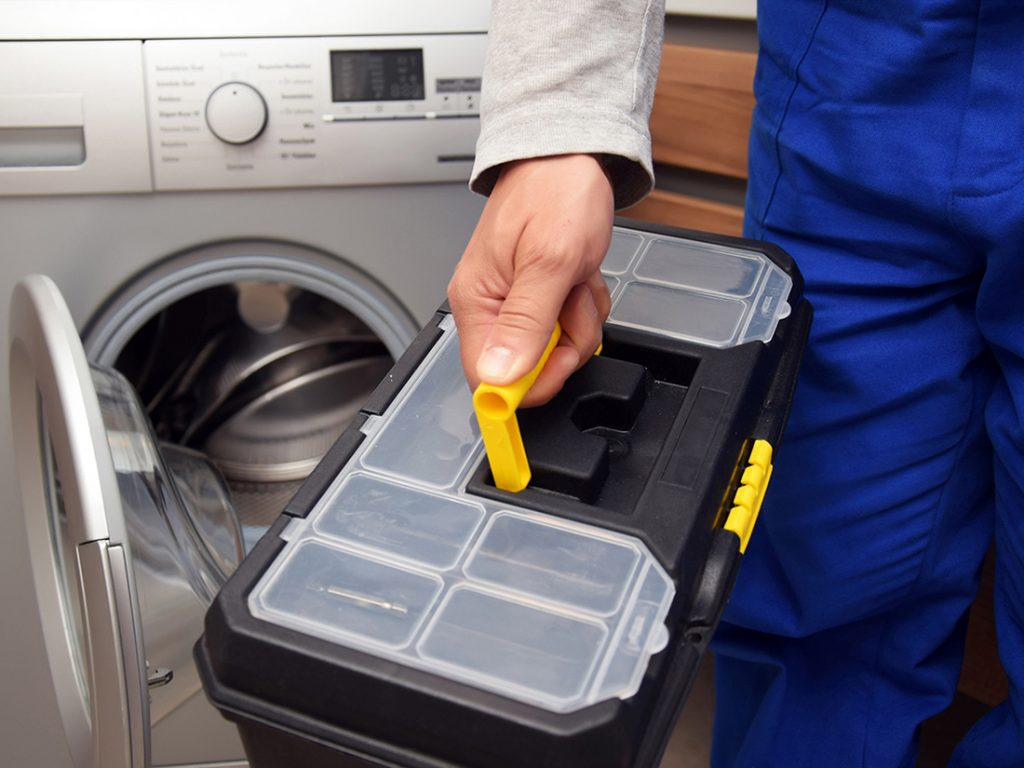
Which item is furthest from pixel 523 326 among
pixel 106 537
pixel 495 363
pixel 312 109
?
pixel 312 109

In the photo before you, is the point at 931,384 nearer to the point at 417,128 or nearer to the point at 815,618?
the point at 815,618

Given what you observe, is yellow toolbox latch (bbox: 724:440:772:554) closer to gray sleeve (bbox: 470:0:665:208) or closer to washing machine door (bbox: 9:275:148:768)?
gray sleeve (bbox: 470:0:665:208)

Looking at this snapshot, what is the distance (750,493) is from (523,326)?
136 mm

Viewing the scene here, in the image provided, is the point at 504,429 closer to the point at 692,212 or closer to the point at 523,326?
the point at 523,326

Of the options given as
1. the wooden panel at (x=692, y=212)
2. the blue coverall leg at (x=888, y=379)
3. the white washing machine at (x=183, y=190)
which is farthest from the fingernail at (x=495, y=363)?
the wooden panel at (x=692, y=212)

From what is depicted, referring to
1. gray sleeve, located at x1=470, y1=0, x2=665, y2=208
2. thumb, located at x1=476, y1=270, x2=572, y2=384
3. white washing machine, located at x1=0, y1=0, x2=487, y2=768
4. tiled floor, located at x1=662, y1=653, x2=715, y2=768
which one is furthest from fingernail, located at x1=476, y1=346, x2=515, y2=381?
tiled floor, located at x1=662, y1=653, x2=715, y2=768

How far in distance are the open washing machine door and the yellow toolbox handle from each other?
266 millimetres

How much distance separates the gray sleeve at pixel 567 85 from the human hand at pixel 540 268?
0.01 meters

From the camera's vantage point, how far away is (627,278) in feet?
1.99

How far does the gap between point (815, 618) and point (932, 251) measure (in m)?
0.29

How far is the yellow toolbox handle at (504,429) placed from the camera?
1.42 ft

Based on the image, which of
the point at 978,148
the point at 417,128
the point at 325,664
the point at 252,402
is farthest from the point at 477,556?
the point at 252,402

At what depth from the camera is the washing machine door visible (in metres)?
0.58

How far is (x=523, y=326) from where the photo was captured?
0.46 meters
